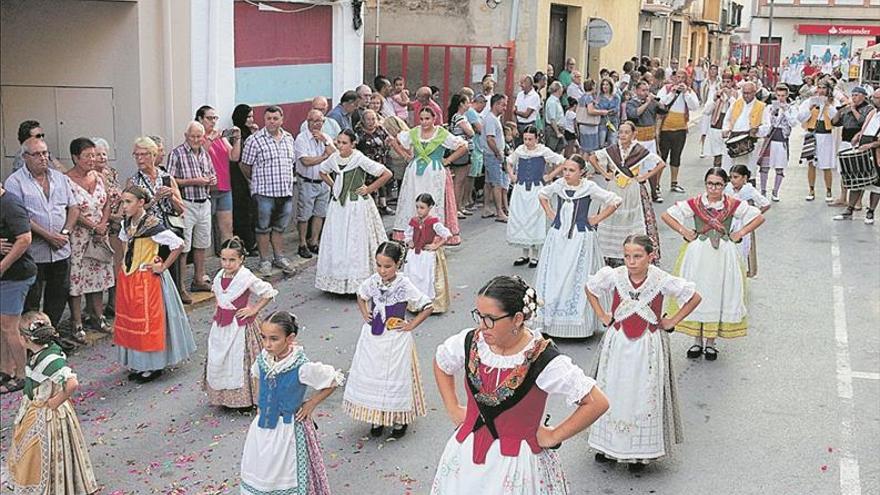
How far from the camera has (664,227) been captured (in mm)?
14625

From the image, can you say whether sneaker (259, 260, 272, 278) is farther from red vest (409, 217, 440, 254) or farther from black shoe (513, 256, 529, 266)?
black shoe (513, 256, 529, 266)

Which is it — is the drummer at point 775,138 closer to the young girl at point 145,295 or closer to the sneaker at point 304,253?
the sneaker at point 304,253

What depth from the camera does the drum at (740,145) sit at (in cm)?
1534

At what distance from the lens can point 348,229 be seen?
10.6 metres

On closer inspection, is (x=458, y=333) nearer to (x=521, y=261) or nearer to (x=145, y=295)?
(x=145, y=295)

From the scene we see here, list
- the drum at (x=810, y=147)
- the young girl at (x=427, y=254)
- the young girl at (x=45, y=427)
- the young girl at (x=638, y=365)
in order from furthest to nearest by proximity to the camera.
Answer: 1. the drum at (x=810, y=147)
2. the young girl at (x=427, y=254)
3. the young girl at (x=638, y=365)
4. the young girl at (x=45, y=427)

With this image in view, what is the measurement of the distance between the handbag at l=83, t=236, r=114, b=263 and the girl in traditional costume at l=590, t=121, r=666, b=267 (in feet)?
16.9

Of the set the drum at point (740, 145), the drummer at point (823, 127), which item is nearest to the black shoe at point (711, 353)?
the drum at point (740, 145)

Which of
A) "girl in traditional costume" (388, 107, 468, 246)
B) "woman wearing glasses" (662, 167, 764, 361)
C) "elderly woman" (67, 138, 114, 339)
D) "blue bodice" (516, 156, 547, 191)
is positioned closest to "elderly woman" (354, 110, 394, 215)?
"girl in traditional costume" (388, 107, 468, 246)

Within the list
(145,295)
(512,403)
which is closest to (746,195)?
(145,295)

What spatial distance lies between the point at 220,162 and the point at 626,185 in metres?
4.35

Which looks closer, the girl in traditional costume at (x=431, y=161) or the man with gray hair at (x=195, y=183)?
the man with gray hair at (x=195, y=183)

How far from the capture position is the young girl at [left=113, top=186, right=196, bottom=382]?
7.89 metres

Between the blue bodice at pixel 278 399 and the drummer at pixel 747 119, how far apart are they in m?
11.4
